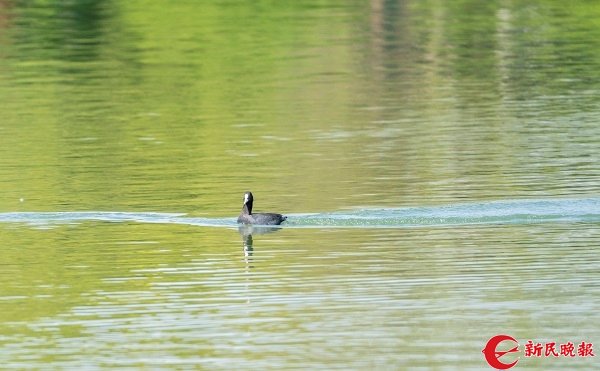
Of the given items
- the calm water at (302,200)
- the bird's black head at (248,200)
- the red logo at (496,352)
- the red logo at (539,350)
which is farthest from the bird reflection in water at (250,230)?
the red logo at (539,350)

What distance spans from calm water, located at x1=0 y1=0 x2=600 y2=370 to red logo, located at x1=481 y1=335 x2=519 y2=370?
0.42 ft

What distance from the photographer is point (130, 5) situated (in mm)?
76438

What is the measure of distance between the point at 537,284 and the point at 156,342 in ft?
18.0

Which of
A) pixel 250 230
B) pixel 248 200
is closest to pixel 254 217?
pixel 250 230

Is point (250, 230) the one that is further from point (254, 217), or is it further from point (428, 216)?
point (428, 216)

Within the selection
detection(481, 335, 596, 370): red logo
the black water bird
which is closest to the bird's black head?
the black water bird

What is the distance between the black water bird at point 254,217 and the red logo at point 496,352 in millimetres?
8125

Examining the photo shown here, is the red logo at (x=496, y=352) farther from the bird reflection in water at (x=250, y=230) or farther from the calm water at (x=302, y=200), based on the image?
the bird reflection in water at (x=250, y=230)

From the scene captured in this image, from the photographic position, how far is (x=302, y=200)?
28250 mm

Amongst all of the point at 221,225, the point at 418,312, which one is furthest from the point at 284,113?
the point at 418,312

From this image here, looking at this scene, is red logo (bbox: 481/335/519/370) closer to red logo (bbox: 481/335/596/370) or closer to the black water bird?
red logo (bbox: 481/335/596/370)

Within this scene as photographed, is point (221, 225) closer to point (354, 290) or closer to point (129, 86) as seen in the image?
point (354, 290)

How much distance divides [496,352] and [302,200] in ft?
37.5

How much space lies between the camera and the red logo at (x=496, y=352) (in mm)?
16703
